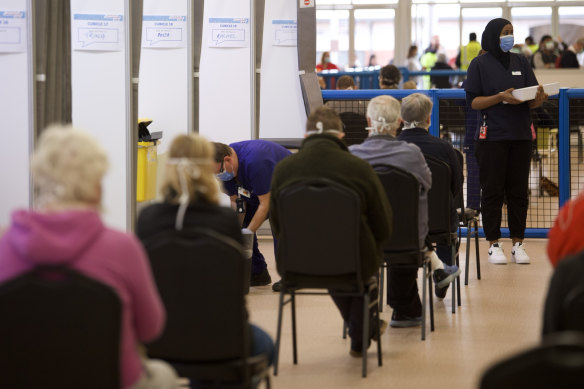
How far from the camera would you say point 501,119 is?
6656 mm

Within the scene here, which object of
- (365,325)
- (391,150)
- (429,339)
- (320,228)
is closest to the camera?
(320,228)

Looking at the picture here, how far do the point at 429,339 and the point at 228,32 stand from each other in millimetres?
4425

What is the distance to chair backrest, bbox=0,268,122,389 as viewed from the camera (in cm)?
214

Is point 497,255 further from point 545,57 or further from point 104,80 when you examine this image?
point 545,57

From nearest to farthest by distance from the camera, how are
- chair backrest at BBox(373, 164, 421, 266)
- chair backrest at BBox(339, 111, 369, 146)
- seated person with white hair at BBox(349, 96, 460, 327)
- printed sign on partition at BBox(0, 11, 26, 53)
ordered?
chair backrest at BBox(373, 164, 421, 266), seated person with white hair at BBox(349, 96, 460, 327), printed sign on partition at BBox(0, 11, 26, 53), chair backrest at BBox(339, 111, 369, 146)

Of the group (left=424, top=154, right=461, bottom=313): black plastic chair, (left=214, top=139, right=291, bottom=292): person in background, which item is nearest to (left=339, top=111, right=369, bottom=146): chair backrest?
(left=214, top=139, right=291, bottom=292): person in background

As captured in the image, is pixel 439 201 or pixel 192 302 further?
pixel 439 201

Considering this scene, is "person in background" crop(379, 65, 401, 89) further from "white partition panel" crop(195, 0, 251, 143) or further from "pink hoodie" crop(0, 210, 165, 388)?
"pink hoodie" crop(0, 210, 165, 388)

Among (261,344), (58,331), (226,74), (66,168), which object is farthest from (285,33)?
(58,331)

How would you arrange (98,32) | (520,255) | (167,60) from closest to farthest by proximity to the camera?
(98,32) < (520,255) < (167,60)

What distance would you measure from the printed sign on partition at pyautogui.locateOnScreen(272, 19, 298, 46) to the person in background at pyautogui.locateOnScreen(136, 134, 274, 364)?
20.2 ft

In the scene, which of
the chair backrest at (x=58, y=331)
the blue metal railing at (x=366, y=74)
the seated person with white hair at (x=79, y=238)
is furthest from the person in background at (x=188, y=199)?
the blue metal railing at (x=366, y=74)

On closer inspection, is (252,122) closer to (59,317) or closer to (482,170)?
(482,170)

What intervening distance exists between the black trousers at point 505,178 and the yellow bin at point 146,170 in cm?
302
